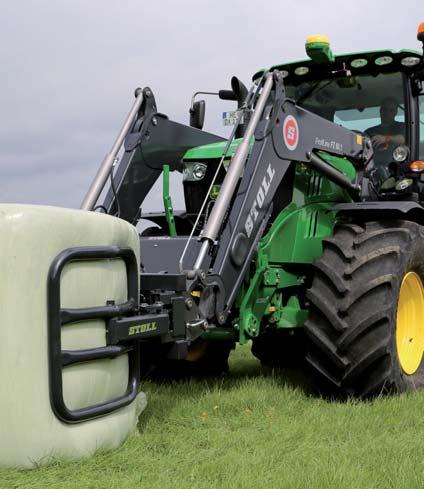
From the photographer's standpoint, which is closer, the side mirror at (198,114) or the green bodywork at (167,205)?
the green bodywork at (167,205)

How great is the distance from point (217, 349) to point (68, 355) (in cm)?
263

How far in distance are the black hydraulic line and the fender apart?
0.80ft

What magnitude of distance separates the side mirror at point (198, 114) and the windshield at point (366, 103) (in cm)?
81

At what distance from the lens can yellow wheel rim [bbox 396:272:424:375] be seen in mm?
5129

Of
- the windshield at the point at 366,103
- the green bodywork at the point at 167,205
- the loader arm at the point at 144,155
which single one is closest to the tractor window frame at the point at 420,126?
the windshield at the point at 366,103

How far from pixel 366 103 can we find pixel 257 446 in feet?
11.5

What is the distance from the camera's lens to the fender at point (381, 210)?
501 centimetres

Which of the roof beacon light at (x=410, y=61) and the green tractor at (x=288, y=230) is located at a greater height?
the roof beacon light at (x=410, y=61)

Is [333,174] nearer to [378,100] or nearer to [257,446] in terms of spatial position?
[378,100]

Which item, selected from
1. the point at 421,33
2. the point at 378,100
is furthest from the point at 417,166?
the point at 421,33

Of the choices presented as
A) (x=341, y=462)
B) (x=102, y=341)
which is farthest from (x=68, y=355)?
(x=341, y=462)

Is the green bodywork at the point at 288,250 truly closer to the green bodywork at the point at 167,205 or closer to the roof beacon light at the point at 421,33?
the green bodywork at the point at 167,205

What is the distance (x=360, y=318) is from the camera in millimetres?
4543

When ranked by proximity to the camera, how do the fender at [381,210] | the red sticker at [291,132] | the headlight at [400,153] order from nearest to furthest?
the red sticker at [291,132], the fender at [381,210], the headlight at [400,153]
